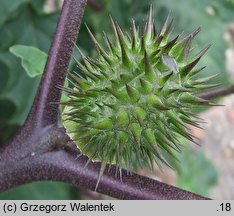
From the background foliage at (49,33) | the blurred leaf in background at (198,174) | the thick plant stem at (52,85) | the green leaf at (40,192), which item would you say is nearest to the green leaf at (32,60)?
the thick plant stem at (52,85)

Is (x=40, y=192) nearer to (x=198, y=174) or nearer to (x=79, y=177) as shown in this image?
(x=79, y=177)

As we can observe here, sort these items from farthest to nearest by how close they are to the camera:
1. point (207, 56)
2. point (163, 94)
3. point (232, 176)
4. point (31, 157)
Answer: point (232, 176) < point (207, 56) < point (31, 157) < point (163, 94)

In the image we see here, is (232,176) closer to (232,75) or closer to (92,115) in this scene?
(232,75)

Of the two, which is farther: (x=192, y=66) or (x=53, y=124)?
(x=53, y=124)

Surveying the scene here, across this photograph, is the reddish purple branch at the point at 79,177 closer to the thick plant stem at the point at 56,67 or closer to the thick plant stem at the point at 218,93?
the thick plant stem at the point at 56,67

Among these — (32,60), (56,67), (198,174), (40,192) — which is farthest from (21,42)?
(198,174)

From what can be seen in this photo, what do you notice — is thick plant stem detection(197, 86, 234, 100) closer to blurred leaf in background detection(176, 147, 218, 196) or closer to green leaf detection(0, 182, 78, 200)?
green leaf detection(0, 182, 78, 200)

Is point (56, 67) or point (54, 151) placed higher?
point (56, 67)
